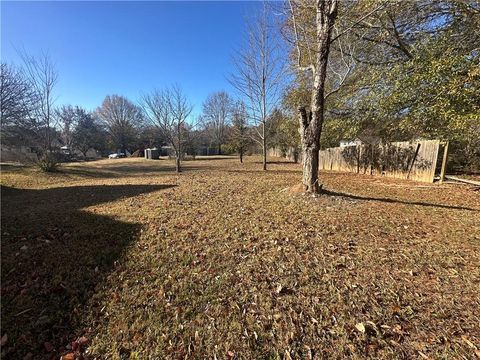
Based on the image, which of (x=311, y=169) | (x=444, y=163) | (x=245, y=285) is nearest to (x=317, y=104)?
(x=311, y=169)

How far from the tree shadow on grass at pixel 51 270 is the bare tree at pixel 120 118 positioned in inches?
1886

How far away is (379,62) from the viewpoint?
8.48 m

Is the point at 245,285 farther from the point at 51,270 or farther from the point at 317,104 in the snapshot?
the point at 317,104

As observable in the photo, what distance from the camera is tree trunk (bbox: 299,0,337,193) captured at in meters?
5.74

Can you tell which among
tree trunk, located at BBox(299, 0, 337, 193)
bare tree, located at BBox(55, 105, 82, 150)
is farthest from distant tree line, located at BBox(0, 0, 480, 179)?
bare tree, located at BBox(55, 105, 82, 150)

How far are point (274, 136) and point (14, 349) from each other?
2450cm

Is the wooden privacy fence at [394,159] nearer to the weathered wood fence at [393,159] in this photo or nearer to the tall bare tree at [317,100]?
the weathered wood fence at [393,159]

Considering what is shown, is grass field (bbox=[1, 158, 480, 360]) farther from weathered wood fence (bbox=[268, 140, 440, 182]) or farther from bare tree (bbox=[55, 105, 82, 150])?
bare tree (bbox=[55, 105, 82, 150])

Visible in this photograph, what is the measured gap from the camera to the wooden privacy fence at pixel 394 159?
29.9 feet

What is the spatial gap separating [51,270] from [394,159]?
1271 cm

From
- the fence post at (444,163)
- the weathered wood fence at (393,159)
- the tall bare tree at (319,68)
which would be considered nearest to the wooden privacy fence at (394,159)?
the weathered wood fence at (393,159)

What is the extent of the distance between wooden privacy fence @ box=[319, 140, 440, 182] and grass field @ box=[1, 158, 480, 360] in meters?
4.63

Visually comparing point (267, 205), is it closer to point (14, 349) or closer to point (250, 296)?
point (250, 296)

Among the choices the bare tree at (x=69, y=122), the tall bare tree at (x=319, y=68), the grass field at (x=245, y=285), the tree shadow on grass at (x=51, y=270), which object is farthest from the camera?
the bare tree at (x=69, y=122)
